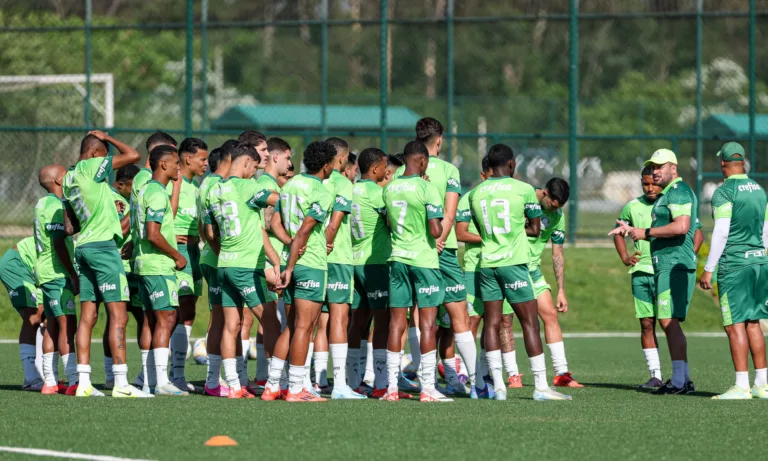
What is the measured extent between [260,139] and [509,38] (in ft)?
147

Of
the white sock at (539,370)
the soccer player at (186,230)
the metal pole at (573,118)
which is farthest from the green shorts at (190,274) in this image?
the metal pole at (573,118)

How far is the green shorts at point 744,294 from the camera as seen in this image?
1111 cm

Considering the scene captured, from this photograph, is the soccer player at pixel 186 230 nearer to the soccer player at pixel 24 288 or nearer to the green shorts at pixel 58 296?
the green shorts at pixel 58 296

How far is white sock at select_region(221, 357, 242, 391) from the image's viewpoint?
35.9 ft

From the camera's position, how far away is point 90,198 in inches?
426

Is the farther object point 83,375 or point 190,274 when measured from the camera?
point 190,274

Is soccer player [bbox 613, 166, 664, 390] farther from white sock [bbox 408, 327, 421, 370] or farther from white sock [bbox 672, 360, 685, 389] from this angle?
white sock [bbox 408, 327, 421, 370]

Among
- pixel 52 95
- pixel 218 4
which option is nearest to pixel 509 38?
pixel 218 4

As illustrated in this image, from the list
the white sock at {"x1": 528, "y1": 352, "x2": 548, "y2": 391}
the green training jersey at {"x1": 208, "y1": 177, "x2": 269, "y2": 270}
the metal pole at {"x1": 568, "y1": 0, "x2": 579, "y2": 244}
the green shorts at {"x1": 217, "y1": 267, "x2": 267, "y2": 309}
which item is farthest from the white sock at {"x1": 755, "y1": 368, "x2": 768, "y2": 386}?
the metal pole at {"x1": 568, "y1": 0, "x2": 579, "y2": 244}

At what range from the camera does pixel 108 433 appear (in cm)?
852

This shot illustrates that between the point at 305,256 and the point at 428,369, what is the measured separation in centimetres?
148

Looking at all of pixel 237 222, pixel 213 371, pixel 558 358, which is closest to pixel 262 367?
pixel 213 371

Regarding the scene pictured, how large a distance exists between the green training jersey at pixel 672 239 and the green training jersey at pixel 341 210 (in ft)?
9.88

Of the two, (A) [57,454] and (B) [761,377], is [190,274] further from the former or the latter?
(B) [761,377]
